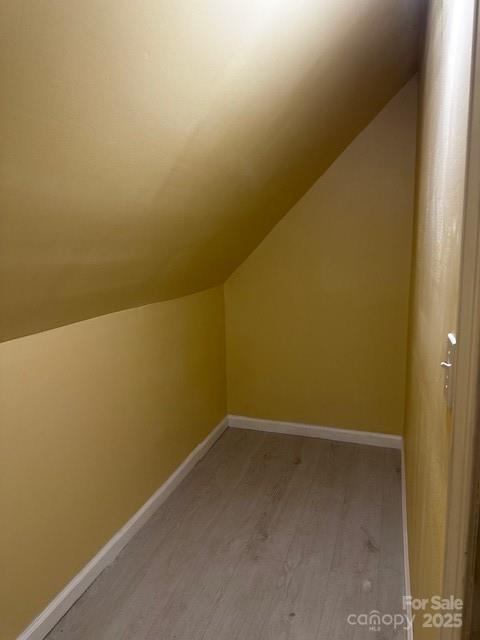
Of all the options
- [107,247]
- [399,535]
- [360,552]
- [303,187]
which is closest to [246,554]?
[360,552]

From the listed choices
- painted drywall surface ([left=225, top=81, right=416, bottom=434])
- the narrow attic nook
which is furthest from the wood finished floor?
painted drywall surface ([left=225, top=81, right=416, bottom=434])

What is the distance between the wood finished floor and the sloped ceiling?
1.04 metres

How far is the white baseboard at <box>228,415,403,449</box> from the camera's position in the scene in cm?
297

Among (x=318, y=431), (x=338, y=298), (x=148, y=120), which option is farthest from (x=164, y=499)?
(x=148, y=120)

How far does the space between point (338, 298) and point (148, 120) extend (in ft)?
6.67

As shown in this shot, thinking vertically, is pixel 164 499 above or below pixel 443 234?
below

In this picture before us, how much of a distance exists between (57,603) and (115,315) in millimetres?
1049

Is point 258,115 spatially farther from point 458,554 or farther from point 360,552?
point 360,552

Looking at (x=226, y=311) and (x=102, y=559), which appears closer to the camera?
(x=102, y=559)

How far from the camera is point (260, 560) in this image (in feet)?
6.54

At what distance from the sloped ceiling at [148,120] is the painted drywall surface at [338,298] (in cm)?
60

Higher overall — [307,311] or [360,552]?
[307,311]

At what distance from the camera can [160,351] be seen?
2365 millimetres

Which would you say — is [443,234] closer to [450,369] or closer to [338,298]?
[450,369]
